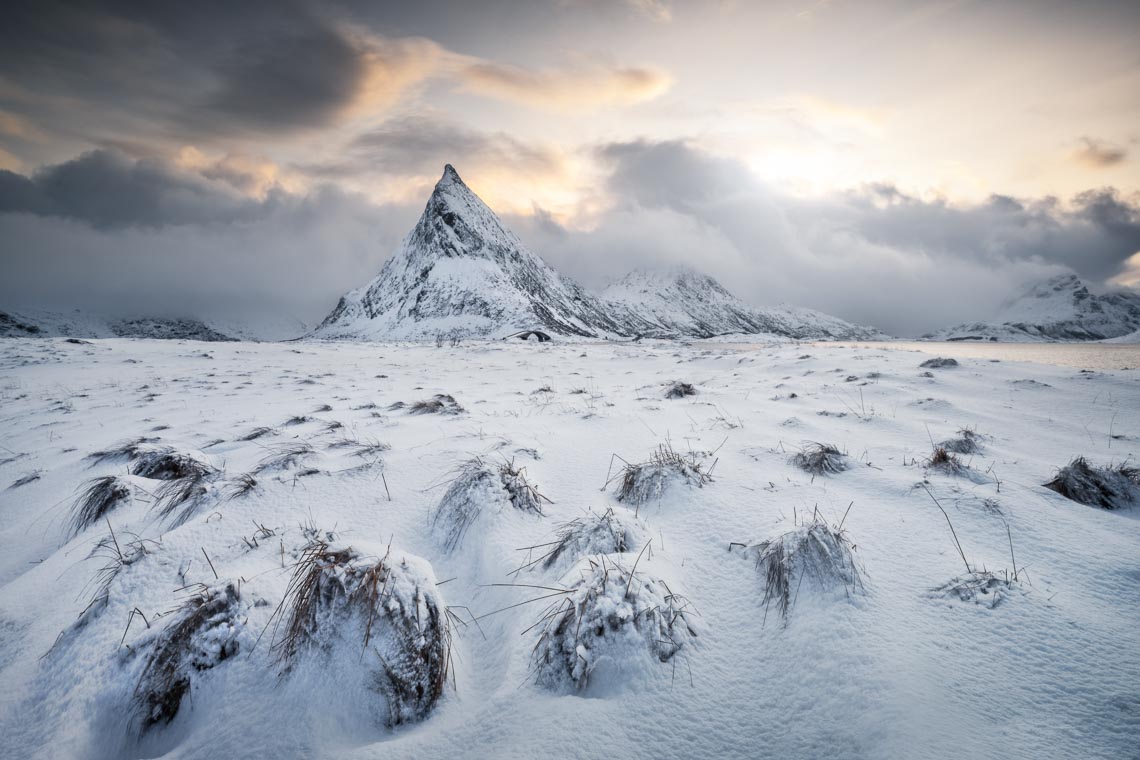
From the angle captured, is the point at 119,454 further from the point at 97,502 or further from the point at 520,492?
the point at 520,492

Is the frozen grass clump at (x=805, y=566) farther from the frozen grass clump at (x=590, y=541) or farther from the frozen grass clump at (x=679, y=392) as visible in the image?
the frozen grass clump at (x=679, y=392)

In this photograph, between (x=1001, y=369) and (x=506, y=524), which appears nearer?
(x=506, y=524)

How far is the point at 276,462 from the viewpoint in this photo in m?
3.98

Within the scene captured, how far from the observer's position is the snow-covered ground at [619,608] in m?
1.62

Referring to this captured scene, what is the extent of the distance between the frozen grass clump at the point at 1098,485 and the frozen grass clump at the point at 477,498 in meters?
3.93

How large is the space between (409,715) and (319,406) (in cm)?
→ 710

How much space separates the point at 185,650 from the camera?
1855mm

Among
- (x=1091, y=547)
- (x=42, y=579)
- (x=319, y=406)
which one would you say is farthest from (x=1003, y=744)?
(x=319, y=406)

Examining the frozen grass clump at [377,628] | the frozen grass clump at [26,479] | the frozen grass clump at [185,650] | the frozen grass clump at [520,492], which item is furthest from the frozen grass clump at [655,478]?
the frozen grass clump at [26,479]

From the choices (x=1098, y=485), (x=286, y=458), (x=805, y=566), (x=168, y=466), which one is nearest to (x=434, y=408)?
(x=286, y=458)

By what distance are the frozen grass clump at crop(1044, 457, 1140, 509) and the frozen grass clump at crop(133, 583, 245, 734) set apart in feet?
17.6

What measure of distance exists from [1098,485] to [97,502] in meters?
7.63

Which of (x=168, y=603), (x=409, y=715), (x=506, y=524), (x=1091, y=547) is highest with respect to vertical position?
(x=1091, y=547)

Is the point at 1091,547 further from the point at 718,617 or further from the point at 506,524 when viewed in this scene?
the point at 506,524
